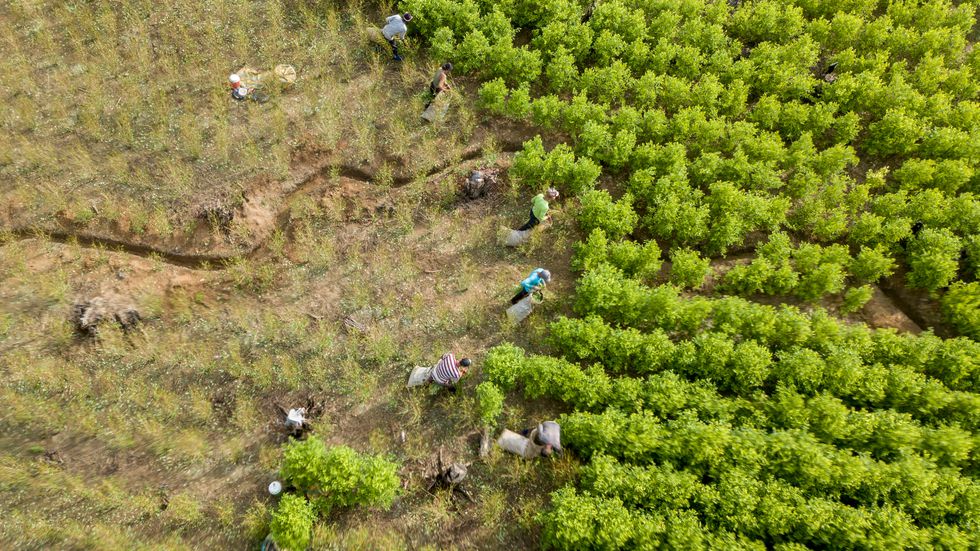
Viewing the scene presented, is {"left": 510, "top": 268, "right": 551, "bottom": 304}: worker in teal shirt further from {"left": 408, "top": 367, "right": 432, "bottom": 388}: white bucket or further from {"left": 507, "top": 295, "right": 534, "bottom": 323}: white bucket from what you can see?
{"left": 408, "top": 367, "right": 432, "bottom": 388}: white bucket

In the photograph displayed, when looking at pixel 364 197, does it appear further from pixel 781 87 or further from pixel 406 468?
pixel 781 87

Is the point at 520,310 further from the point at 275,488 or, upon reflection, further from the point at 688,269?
the point at 275,488

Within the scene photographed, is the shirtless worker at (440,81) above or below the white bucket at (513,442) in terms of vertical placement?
above

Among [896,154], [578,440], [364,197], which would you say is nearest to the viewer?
[578,440]

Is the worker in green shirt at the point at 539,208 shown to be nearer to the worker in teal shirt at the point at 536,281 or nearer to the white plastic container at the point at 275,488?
the worker in teal shirt at the point at 536,281

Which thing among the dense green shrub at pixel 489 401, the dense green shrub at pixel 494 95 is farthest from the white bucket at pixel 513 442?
the dense green shrub at pixel 494 95

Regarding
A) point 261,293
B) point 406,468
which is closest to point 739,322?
point 406,468
